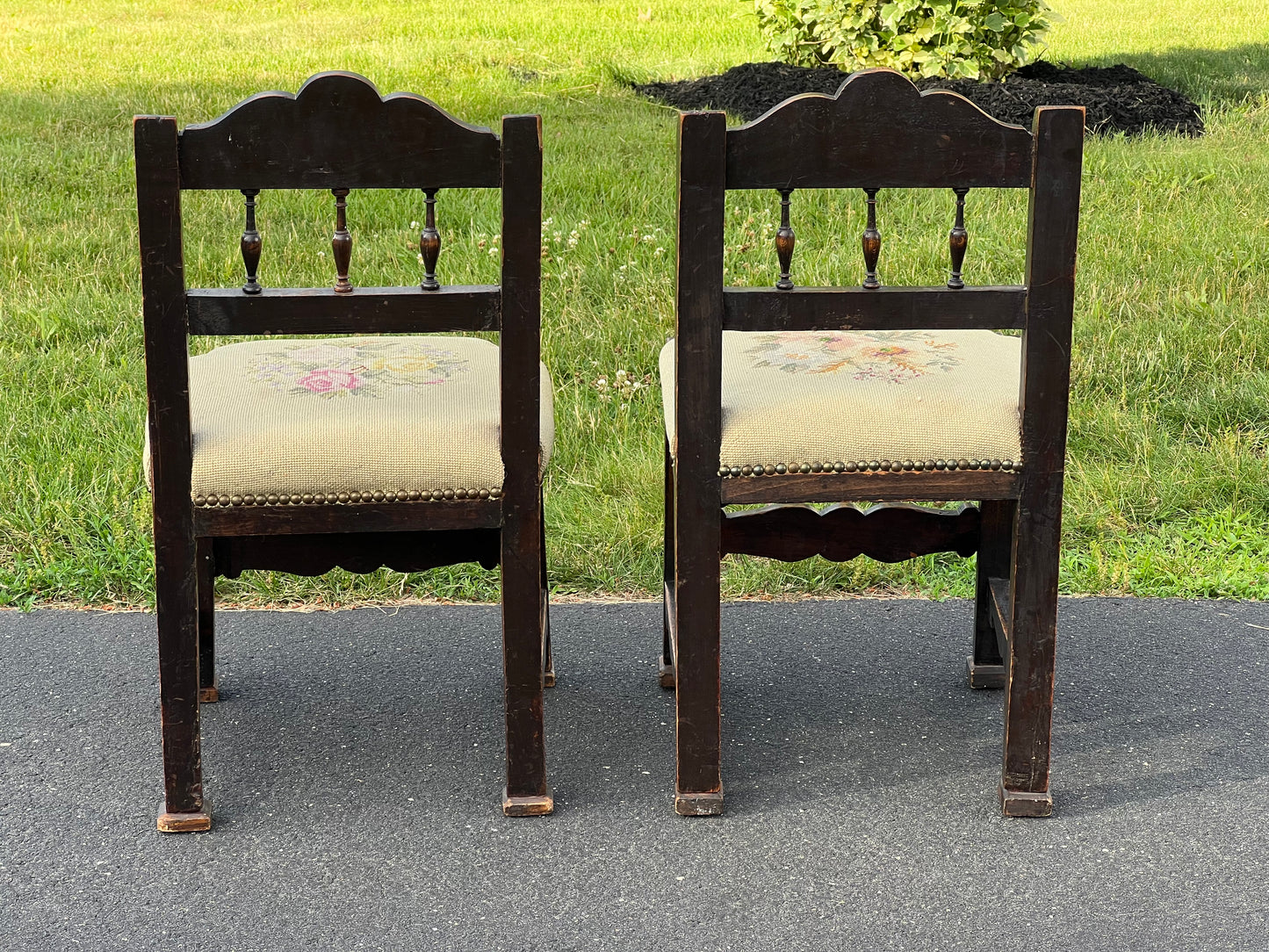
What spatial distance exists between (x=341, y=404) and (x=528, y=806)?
78 cm

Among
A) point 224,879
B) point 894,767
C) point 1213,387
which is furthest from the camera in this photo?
point 1213,387

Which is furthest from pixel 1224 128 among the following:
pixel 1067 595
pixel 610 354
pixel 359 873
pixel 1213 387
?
pixel 359 873

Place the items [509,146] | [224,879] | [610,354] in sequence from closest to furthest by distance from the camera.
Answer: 1. [509,146]
2. [224,879]
3. [610,354]

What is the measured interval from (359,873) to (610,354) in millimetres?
2741

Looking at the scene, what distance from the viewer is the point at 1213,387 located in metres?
4.46

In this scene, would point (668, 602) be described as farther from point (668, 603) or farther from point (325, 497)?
point (325, 497)

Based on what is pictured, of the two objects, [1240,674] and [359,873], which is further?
[1240,674]

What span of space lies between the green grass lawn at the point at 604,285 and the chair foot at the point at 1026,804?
103 centimetres

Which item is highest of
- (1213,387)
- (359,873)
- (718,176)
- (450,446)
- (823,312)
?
(718,176)

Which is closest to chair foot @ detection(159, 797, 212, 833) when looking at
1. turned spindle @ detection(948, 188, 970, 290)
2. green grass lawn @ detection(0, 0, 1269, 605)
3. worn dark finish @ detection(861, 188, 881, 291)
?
green grass lawn @ detection(0, 0, 1269, 605)

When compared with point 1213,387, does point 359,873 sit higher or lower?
lower

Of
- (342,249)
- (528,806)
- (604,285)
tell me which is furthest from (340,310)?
(604,285)

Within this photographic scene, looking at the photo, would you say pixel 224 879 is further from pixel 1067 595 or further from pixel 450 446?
pixel 1067 595

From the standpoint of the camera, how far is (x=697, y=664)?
2.41m
